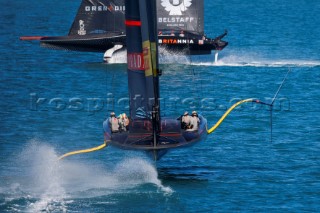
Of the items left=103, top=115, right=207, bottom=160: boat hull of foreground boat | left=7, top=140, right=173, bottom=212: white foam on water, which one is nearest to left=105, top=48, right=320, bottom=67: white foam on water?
left=7, top=140, right=173, bottom=212: white foam on water

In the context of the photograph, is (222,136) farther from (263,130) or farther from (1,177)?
(1,177)

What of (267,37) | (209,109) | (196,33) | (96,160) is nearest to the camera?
(96,160)

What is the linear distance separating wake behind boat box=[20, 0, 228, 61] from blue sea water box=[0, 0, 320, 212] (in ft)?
7.80

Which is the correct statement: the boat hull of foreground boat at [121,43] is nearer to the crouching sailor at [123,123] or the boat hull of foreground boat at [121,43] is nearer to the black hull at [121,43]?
the black hull at [121,43]

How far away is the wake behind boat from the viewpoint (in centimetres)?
10200

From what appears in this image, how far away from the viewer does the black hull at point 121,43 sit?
99875mm

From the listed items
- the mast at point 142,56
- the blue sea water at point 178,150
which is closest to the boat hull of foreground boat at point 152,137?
the mast at point 142,56

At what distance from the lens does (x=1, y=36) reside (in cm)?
14238

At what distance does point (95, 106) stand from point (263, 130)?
15.3 meters

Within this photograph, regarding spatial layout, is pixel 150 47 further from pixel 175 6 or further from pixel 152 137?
pixel 175 6

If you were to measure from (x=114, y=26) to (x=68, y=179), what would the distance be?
1713 inches

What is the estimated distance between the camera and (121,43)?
334ft

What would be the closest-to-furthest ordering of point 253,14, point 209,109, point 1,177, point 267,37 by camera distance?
1. point 1,177
2. point 209,109
3. point 267,37
4. point 253,14

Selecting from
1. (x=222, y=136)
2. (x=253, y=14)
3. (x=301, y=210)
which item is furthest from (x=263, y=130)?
(x=253, y=14)
